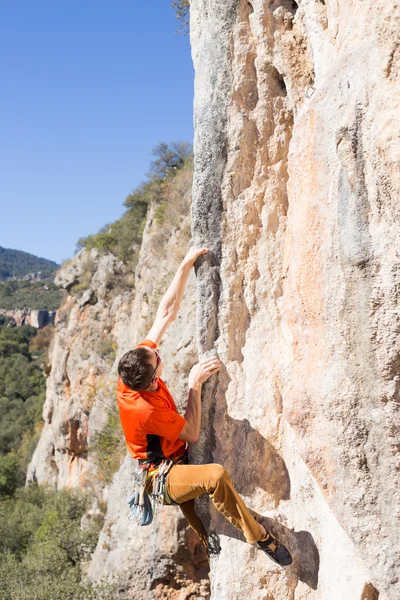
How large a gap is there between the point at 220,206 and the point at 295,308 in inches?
43.9

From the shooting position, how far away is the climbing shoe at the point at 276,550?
411cm

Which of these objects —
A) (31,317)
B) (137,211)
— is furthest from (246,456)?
(31,317)

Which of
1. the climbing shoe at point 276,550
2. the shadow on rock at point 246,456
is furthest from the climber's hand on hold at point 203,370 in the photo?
the climbing shoe at point 276,550

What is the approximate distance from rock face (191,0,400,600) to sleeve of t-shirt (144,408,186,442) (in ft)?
1.53

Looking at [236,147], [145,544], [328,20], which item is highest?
[328,20]

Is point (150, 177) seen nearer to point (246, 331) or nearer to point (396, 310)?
point (246, 331)

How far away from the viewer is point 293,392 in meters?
3.84

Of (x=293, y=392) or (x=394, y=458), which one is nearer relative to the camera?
(x=394, y=458)

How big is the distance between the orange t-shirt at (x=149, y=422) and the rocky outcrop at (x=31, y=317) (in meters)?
54.3

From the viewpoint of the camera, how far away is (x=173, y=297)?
4.76 m

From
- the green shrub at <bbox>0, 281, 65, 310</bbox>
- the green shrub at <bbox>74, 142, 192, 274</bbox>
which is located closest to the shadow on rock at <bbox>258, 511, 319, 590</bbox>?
the green shrub at <bbox>74, 142, 192, 274</bbox>

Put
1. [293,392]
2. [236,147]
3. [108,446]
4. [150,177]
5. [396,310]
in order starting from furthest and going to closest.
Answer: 1. [150,177]
2. [108,446]
3. [236,147]
4. [293,392]
5. [396,310]

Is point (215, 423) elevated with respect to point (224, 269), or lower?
lower

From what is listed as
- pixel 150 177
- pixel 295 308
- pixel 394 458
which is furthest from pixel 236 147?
pixel 150 177
